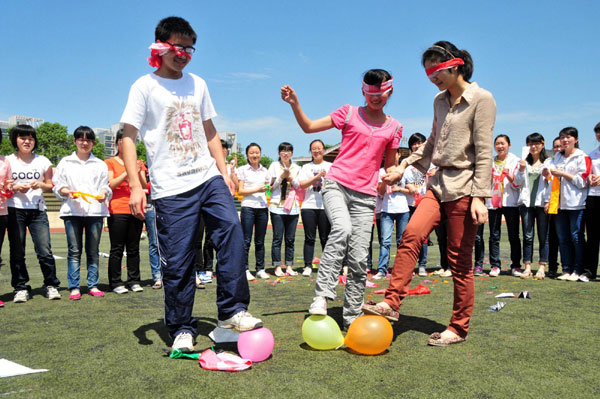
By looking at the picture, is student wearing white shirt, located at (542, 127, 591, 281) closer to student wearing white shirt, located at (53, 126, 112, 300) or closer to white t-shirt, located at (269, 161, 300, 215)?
white t-shirt, located at (269, 161, 300, 215)


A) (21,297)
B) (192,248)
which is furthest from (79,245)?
(192,248)

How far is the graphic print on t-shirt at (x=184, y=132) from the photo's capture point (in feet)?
12.2

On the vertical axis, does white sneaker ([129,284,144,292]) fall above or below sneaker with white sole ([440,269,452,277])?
above

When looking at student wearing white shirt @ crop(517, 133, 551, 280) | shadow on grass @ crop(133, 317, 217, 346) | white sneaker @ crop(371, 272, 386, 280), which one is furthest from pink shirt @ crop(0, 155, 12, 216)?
student wearing white shirt @ crop(517, 133, 551, 280)

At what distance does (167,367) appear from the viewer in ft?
10.8

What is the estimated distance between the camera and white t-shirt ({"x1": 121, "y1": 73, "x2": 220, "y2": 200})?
146 inches

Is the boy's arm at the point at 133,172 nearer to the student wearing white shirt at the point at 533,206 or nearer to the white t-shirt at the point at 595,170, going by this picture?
Answer: the student wearing white shirt at the point at 533,206

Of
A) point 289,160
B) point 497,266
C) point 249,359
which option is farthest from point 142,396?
point 497,266

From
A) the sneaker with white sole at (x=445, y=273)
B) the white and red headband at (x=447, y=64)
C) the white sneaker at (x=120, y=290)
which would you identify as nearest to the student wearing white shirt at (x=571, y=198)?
the sneaker with white sole at (x=445, y=273)

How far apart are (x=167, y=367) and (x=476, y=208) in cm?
247

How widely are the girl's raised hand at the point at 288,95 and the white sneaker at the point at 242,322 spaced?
181 cm

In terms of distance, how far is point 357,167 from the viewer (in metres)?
4.40

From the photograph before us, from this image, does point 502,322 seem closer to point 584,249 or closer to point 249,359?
point 249,359

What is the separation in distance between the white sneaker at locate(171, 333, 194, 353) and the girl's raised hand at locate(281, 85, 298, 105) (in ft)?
6.79
